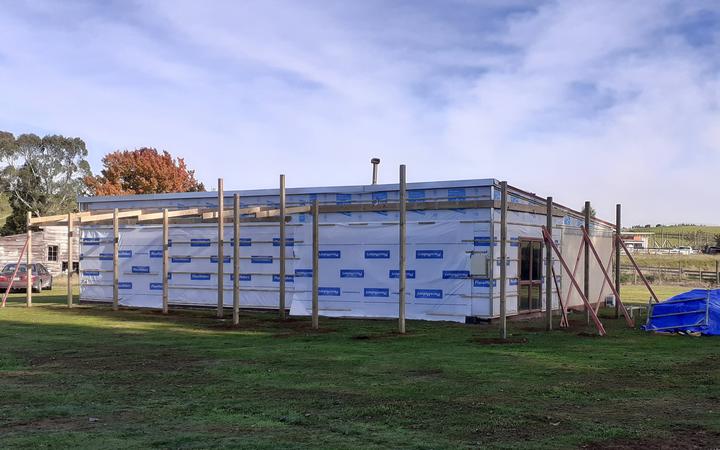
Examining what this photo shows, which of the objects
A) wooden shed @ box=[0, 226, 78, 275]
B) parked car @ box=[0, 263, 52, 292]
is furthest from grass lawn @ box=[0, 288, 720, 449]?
wooden shed @ box=[0, 226, 78, 275]

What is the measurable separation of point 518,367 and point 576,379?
3.67 feet

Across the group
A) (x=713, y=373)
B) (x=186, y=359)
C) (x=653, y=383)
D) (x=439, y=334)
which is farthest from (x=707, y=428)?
(x=439, y=334)

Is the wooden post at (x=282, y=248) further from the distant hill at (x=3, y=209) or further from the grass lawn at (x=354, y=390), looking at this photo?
the distant hill at (x=3, y=209)

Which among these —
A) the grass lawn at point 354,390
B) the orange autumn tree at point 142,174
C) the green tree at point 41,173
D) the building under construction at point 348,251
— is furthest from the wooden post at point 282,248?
the green tree at point 41,173

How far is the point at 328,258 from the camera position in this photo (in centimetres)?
1950

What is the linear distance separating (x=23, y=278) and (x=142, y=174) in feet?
84.9

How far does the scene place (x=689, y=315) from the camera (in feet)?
49.6

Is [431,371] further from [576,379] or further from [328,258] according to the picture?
[328,258]

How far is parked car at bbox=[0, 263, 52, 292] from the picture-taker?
28609mm

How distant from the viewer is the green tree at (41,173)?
60.9 meters

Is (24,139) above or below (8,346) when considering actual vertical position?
above

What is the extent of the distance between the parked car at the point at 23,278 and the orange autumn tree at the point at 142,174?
21314mm

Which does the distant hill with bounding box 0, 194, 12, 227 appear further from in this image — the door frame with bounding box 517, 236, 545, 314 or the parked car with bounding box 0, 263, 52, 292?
the door frame with bounding box 517, 236, 545, 314

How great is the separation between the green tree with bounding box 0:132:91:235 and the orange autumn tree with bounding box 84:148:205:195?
27.4ft
